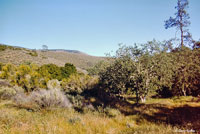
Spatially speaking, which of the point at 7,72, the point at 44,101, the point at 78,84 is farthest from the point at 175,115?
the point at 7,72

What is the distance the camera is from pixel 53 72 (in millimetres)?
17609

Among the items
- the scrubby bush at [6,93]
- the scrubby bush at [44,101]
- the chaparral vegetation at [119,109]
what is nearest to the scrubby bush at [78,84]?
the chaparral vegetation at [119,109]

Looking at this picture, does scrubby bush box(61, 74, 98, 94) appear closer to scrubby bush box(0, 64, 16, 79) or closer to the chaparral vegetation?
the chaparral vegetation

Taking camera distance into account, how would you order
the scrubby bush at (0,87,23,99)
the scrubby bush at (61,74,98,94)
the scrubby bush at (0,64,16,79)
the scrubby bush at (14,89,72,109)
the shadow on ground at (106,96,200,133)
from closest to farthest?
the shadow on ground at (106,96,200,133) < the scrubby bush at (14,89,72,109) < the scrubby bush at (0,87,23,99) < the scrubby bush at (0,64,16,79) < the scrubby bush at (61,74,98,94)

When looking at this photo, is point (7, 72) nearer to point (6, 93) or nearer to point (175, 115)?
point (6, 93)

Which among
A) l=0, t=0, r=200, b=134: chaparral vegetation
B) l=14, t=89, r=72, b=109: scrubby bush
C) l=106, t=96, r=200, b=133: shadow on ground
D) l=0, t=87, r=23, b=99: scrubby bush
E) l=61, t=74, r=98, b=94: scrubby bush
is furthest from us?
l=61, t=74, r=98, b=94: scrubby bush

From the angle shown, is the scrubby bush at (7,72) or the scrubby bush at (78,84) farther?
the scrubby bush at (78,84)

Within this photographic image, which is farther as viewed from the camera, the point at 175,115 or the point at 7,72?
the point at 7,72

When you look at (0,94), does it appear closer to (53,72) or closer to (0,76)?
(0,76)

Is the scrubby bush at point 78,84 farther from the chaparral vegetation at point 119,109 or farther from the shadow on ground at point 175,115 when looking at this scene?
the shadow on ground at point 175,115

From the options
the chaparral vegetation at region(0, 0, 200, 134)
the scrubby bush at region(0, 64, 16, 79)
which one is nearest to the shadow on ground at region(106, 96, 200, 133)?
the chaparral vegetation at region(0, 0, 200, 134)

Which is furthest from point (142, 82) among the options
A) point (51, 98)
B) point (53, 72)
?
point (53, 72)

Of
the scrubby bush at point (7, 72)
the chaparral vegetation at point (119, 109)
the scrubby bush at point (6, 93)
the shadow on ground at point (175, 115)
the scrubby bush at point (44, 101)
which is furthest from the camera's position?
the scrubby bush at point (7, 72)

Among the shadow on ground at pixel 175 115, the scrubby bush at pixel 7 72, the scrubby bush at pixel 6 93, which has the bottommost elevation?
the shadow on ground at pixel 175 115
